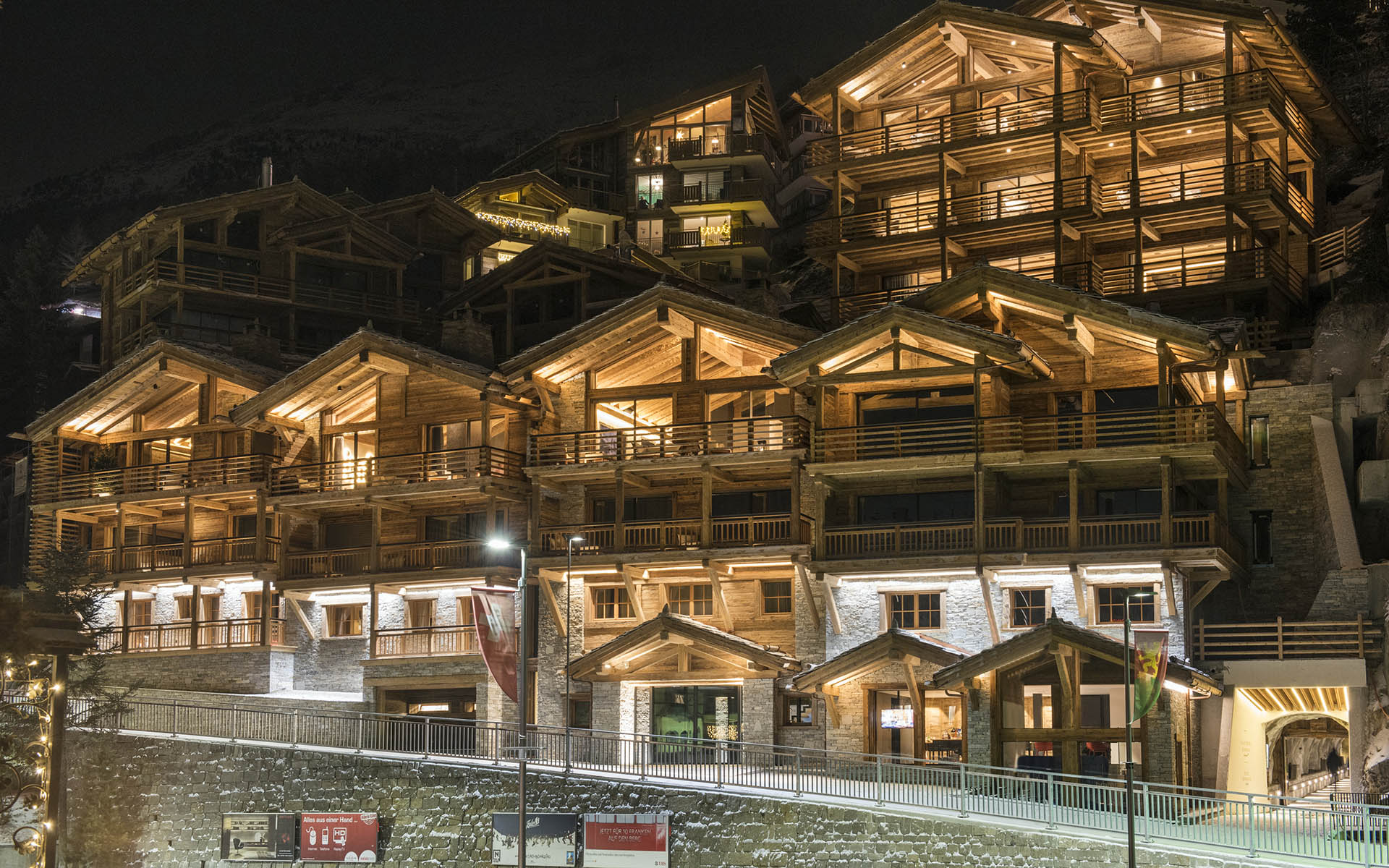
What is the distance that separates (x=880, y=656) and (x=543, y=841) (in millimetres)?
9527

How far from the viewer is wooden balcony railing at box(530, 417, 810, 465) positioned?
46.6m

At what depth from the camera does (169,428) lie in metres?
57.2

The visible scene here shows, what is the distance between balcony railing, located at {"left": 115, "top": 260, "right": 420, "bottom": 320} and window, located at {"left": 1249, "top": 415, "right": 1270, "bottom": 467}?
35621 millimetres

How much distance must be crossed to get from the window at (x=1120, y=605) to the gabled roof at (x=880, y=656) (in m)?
3.93

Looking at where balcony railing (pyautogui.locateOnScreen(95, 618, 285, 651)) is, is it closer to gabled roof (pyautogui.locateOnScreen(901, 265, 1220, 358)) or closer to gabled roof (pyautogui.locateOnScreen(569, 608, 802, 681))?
gabled roof (pyautogui.locateOnScreen(569, 608, 802, 681))

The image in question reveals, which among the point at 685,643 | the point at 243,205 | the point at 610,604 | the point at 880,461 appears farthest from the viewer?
the point at 243,205

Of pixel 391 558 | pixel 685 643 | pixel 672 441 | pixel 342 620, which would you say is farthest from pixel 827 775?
Result: pixel 342 620

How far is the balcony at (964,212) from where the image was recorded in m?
53.1

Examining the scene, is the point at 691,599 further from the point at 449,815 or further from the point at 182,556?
the point at 182,556

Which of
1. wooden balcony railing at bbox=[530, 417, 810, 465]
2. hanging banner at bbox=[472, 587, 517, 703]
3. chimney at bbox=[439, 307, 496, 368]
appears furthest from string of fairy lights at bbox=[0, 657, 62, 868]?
chimney at bbox=[439, 307, 496, 368]

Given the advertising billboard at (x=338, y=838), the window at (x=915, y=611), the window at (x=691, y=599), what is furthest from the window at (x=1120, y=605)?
the advertising billboard at (x=338, y=838)

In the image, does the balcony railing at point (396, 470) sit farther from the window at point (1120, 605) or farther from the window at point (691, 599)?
the window at point (1120, 605)

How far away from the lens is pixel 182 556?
183 ft

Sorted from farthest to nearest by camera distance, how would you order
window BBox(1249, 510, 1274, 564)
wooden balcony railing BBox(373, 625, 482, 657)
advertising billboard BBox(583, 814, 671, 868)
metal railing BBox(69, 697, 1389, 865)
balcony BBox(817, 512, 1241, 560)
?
wooden balcony railing BBox(373, 625, 482, 657) < window BBox(1249, 510, 1274, 564) < balcony BBox(817, 512, 1241, 560) < advertising billboard BBox(583, 814, 671, 868) < metal railing BBox(69, 697, 1389, 865)
